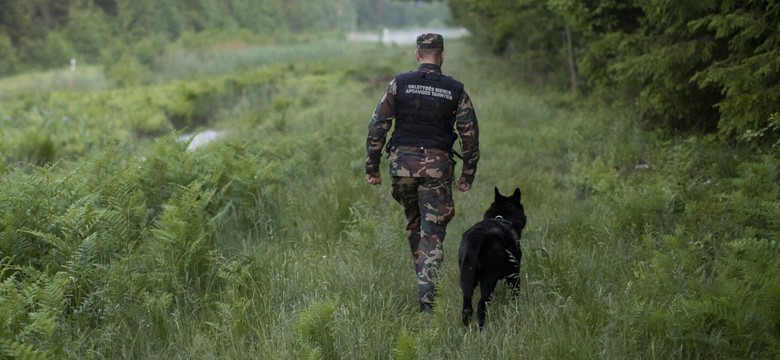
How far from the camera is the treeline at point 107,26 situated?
147 ft

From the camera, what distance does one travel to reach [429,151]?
5.00 metres

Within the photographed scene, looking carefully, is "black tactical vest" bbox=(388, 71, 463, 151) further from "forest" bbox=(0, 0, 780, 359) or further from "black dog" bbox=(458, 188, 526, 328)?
"forest" bbox=(0, 0, 780, 359)

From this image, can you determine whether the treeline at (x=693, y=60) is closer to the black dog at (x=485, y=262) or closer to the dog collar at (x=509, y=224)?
the dog collar at (x=509, y=224)

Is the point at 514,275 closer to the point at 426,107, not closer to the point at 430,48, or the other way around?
the point at 426,107

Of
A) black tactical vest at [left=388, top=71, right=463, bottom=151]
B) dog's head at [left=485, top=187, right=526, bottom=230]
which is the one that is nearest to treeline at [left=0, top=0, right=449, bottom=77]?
black tactical vest at [left=388, top=71, right=463, bottom=151]

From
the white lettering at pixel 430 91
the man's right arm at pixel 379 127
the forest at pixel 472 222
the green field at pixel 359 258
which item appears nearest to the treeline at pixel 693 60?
the forest at pixel 472 222

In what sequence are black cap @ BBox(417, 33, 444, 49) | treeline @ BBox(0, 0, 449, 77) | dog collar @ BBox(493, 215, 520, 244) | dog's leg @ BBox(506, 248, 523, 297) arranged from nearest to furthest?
dog's leg @ BBox(506, 248, 523, 297)
dog collar @ BBox(493, 215, 520, 244)
black cap @ BBox(417, 33, 444, 49)
treeline @ BBox(0, 0, 449, 77)

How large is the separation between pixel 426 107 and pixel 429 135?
0.71ft

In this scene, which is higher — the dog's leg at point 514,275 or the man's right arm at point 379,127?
the man's right arm at point 379,127

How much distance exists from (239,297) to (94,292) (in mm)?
982

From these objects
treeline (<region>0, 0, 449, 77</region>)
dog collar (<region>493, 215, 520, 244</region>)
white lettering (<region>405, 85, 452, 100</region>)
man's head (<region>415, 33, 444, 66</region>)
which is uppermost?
man's head (<region>415, 33, 444, 66</region>)

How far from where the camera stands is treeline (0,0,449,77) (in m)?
44.7

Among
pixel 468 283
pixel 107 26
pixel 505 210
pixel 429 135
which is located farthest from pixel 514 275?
pixel 107 26

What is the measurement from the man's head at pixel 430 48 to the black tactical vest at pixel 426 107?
0.12 meters
